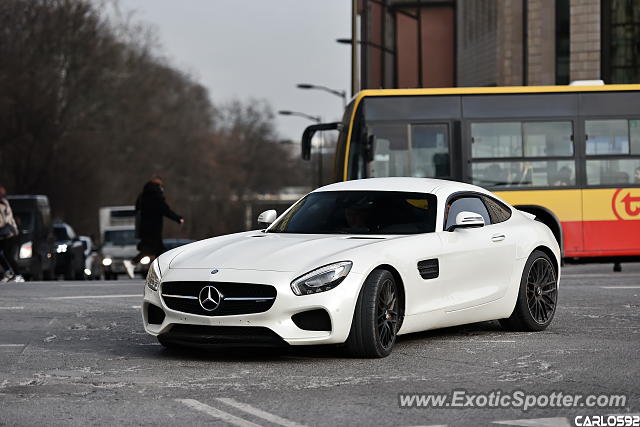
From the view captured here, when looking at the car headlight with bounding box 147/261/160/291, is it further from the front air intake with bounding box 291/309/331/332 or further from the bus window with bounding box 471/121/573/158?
the bus window with bounding box 471/121/573/158

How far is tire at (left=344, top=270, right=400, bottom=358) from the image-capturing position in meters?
10.1

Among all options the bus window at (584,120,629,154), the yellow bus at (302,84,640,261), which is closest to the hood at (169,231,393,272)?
the yellow bus at (302,84,640,261)

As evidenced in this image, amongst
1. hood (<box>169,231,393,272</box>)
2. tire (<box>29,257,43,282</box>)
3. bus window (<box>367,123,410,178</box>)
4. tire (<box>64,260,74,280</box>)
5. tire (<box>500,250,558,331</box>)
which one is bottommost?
tire (<box>64,260,74,280</box>)

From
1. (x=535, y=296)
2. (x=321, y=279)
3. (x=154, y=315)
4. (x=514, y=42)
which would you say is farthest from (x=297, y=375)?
(x=514, y=42)

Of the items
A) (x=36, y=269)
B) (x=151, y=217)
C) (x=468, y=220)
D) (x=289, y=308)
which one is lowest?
(x=36, y=269)

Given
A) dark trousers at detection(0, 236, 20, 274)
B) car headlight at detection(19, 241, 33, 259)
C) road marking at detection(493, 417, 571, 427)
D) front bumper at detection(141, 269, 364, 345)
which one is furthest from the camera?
car headlight at detection(19, 241, 33, 259)

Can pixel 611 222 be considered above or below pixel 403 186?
below

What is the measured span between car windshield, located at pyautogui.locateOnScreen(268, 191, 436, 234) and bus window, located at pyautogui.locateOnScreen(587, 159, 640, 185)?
11583 millimetres

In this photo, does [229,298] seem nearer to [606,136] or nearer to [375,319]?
[375,319]

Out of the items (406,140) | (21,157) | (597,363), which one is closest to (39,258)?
(406,140)

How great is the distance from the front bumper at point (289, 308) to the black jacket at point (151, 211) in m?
14.3

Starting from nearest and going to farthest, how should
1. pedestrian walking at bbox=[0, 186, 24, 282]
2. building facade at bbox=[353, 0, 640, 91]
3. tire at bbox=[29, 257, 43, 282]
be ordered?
pedestrian walking at bbox=[0, 186, 24, 282] → tire at bbox=[29, 257, 43, 282] → building facade at bbox=[353, 0, 640, 91]

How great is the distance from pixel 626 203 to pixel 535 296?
10.8m

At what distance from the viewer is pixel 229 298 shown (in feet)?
33.1
